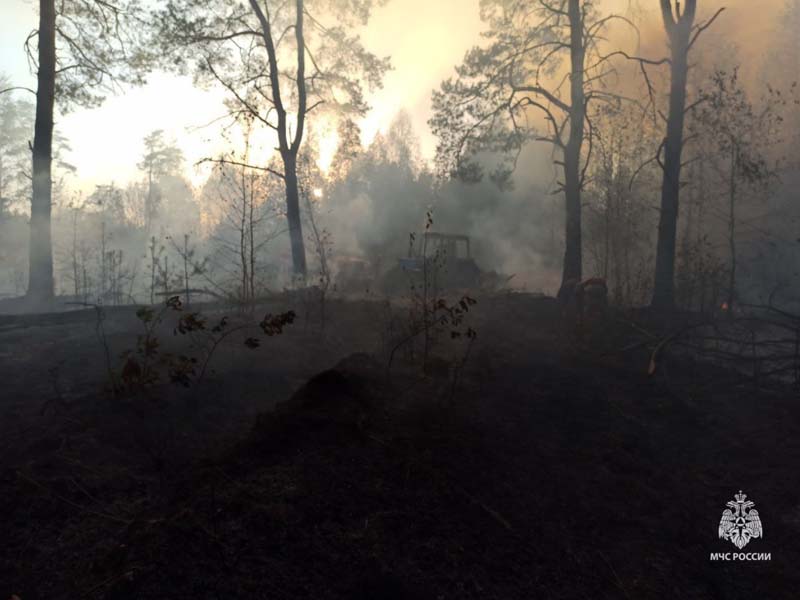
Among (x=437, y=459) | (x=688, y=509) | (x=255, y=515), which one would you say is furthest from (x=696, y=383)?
(x=255, y=515)

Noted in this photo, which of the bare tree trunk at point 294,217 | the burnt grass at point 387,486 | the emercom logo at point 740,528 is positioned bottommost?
the emercom logo at point 740,528

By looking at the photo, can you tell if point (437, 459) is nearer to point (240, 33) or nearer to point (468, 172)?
point (468, 172)

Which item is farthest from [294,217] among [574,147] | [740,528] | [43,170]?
[740,528]

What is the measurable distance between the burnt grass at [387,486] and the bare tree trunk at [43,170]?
687 centimetres

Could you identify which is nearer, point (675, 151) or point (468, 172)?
point (675, 151)

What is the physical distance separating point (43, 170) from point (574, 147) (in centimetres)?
1267

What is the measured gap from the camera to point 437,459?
129 inches

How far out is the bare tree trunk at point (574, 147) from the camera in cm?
1258

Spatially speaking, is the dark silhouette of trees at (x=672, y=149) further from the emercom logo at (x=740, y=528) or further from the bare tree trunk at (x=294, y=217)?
the bare tree trunk at (x=294, y=217)

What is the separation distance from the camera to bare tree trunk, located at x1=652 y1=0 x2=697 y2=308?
11.1 m

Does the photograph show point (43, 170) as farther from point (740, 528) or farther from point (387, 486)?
point (740, 528)

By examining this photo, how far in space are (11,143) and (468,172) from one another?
42.2 meters

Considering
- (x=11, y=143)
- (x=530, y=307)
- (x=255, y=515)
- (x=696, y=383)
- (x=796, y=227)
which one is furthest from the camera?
(x=11, y=143)

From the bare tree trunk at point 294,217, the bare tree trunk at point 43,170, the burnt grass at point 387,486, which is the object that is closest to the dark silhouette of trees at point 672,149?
the burnt grass at point 387,486
